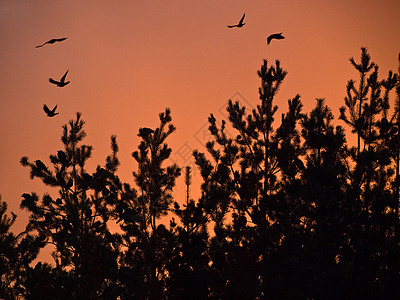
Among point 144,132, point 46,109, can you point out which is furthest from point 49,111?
point 144,132

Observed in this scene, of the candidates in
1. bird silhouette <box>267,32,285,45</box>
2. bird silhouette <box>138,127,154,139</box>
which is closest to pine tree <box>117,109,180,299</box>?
bird silhouette <box>138,127,154,139</box>

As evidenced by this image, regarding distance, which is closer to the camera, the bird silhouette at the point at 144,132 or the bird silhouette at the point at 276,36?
the bird silhouette at the point at 276,36

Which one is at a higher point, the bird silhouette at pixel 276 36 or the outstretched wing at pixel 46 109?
the bird silhouette at pixel 276 36

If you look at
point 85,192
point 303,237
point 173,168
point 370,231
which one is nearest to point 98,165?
point 85,192

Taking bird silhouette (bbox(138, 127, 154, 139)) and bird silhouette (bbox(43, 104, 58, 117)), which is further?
bird silhouette (bbox(138, 127, 154, 139))

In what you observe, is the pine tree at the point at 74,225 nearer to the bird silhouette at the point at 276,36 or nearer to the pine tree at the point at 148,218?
the pine tree at the point at 148,218

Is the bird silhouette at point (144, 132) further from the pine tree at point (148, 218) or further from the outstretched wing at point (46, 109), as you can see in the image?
the outstretched wing at point (46, 109)

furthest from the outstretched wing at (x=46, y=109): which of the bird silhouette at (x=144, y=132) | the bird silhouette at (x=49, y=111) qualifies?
the bird silhouette at (x=144, y=132)

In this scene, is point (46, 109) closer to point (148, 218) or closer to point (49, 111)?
point (49, 111)

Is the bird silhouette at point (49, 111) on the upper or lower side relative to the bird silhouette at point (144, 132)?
lower

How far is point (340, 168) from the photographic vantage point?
46.4 feet

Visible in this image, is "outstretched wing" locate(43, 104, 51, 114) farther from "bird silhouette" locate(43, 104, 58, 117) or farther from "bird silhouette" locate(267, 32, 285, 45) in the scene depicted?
"bird silhouette" locate(267, 32, 285, 45)

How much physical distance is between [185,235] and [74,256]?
140 inches

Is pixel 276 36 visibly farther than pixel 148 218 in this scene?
No
